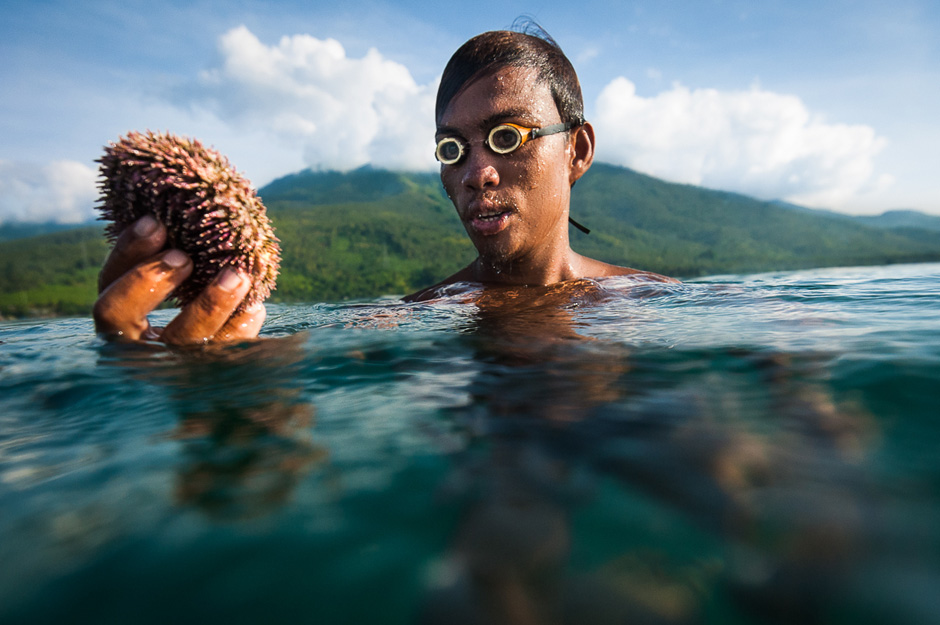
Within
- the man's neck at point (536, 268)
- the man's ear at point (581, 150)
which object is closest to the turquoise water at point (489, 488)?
the man's neck at point (536, 268)

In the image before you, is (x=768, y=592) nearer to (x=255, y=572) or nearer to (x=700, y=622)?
(x=700, y=622)

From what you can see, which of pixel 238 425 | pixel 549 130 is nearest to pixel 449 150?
pixel 549 130

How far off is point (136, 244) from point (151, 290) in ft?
0.91

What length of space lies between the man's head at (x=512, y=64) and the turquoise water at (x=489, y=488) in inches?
150

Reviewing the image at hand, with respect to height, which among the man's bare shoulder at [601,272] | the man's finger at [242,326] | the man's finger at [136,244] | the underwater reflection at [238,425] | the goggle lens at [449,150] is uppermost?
the goggle lens at [449,150]

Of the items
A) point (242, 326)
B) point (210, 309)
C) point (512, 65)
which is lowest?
point (242, 326)

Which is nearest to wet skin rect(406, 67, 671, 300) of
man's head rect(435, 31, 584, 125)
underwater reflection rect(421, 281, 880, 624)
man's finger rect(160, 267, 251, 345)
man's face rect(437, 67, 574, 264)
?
man's face rect(437, 67, 574, 264)

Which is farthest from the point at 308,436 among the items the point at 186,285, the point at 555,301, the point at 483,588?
the point at 555,301

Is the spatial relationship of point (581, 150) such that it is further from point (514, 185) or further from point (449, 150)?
point (449, 150)

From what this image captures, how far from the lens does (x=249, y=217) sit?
123 inches

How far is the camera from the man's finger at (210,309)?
3.07 meters

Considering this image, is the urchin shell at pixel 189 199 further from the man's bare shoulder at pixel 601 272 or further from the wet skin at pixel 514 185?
the man's bare shoulder at pixel 601 272

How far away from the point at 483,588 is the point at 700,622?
46 centimetres

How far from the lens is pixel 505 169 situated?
5332 mm
